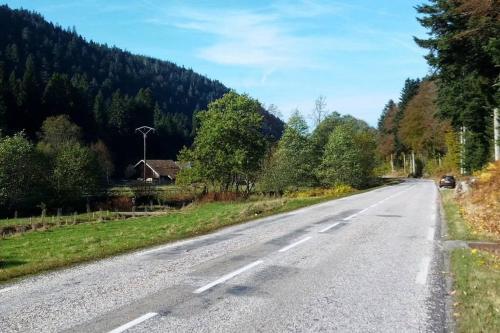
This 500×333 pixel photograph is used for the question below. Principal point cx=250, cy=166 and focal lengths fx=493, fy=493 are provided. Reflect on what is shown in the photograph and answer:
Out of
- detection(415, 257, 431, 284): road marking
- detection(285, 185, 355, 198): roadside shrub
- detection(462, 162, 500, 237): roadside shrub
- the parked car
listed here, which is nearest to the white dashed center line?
detection(462, 162, 500, 237): roadside shrub

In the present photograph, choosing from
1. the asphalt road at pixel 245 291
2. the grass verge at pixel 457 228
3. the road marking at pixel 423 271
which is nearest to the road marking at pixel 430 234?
the grass verge at pixel 457 228

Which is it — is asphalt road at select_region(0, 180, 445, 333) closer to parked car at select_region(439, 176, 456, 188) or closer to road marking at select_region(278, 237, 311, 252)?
road marking at select_region(278, 237, 311, 252)

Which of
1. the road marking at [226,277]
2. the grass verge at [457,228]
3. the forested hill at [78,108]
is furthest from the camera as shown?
the forested hill at [78,108]

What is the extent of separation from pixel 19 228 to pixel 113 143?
91.0 meters

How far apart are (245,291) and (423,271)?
158 inches

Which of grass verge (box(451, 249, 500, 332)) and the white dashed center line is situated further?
the white dashed center line

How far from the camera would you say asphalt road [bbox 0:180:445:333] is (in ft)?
21.0

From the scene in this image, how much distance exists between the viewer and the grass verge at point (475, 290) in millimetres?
6539

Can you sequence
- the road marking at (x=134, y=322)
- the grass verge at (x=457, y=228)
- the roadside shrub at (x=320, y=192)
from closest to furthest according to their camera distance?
the road marking at (x=134, y=322)
the grass verge at (x=457, y=228)
the roadside shrub at (x=320, y=192)

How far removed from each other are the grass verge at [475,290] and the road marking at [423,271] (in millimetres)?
500

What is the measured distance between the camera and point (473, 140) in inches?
1746

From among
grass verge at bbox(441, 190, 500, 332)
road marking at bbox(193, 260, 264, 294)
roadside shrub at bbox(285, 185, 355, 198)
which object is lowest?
roadside shrub at bbox(285, 185, 355, 198)

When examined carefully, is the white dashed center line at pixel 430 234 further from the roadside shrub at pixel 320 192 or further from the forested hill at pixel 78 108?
the forested hill at pixel 78 108

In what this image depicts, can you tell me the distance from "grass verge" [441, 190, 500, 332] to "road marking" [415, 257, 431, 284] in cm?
50
